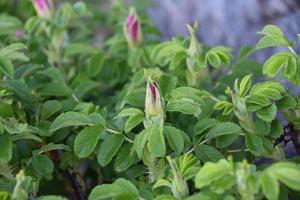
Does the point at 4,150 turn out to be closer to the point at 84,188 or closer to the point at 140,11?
the point at 84,188

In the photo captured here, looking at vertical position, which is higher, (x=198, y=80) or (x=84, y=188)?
(x=198, y=80)

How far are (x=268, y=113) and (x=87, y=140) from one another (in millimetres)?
441

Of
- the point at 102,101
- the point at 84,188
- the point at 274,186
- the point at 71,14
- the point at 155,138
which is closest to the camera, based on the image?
the point at 274,186

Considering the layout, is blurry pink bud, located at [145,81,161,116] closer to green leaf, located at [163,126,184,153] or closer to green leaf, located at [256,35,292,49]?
green leaf, located at [163,126,184,153]

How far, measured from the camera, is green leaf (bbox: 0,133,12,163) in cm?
129

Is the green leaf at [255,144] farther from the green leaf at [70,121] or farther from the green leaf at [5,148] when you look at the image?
the green leaf at [5,148]

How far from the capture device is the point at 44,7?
6.61 ft

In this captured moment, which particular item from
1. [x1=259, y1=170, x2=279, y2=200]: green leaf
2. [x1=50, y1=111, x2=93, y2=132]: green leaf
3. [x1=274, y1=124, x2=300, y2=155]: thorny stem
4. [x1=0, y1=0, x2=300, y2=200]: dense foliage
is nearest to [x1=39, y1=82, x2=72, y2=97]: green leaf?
[x1=0, y1=0, x2=300, y2=200]: dense foliage

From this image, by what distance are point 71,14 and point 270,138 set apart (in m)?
0.96

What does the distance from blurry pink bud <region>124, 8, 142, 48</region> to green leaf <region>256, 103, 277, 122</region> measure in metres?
0.70

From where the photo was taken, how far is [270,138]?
1.41 meters

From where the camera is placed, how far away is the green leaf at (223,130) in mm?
1310

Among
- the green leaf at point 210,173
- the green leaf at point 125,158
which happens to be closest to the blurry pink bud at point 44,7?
the green leaf at point 125,158

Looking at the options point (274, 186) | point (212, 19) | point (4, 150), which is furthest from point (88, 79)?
point (274, 186)
